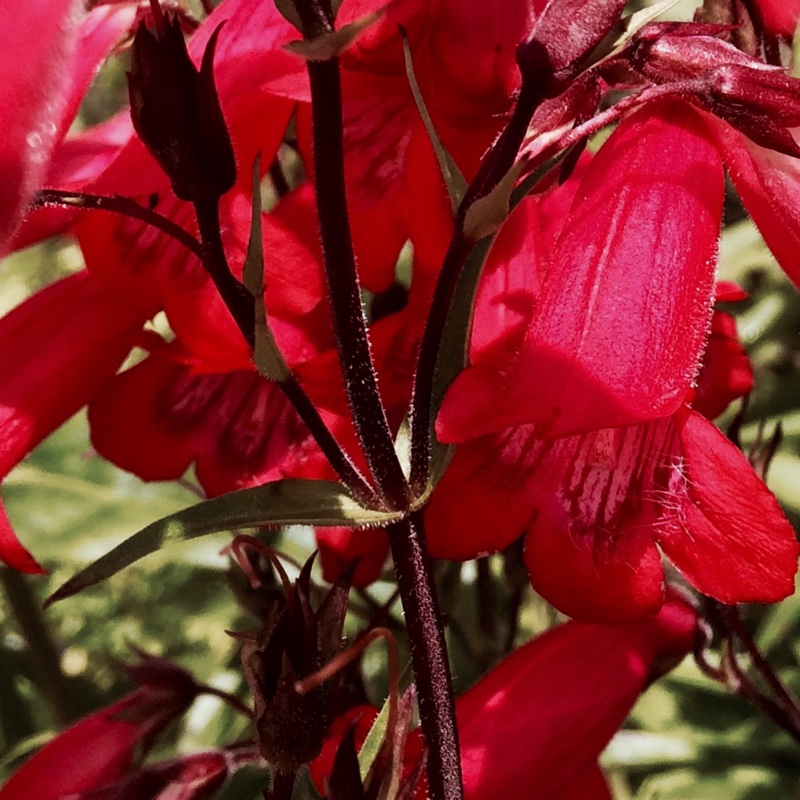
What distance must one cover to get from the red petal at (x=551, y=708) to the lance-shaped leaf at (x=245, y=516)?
19 cm

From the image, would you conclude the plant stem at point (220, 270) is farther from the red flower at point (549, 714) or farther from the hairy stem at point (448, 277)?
the red flower at point (549, 714)

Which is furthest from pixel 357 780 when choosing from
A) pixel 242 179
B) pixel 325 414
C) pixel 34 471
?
pixel 34 471

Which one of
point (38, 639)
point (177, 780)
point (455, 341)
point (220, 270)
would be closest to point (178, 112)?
point (220, 270)

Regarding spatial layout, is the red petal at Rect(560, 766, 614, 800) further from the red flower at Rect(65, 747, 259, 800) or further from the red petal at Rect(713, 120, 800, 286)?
the red petal at Rect(713, 120, 800, 286)

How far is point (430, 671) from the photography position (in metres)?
0.57

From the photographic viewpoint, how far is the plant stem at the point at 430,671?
1.87 feet

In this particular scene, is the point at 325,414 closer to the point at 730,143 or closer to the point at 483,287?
the point at 483,287

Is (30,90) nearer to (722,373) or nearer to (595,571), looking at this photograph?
(595,571)

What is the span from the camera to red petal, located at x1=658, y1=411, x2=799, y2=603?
0.56 m

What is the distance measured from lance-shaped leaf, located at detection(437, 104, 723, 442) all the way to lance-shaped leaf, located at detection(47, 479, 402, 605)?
2.9 inches

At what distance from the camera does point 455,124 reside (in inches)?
23.8

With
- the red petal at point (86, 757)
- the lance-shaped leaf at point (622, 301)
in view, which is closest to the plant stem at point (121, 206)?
the lance-shaped leaf at point (622, 301)

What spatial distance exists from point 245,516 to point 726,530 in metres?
0.22

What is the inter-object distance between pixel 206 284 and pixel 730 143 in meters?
0.26
